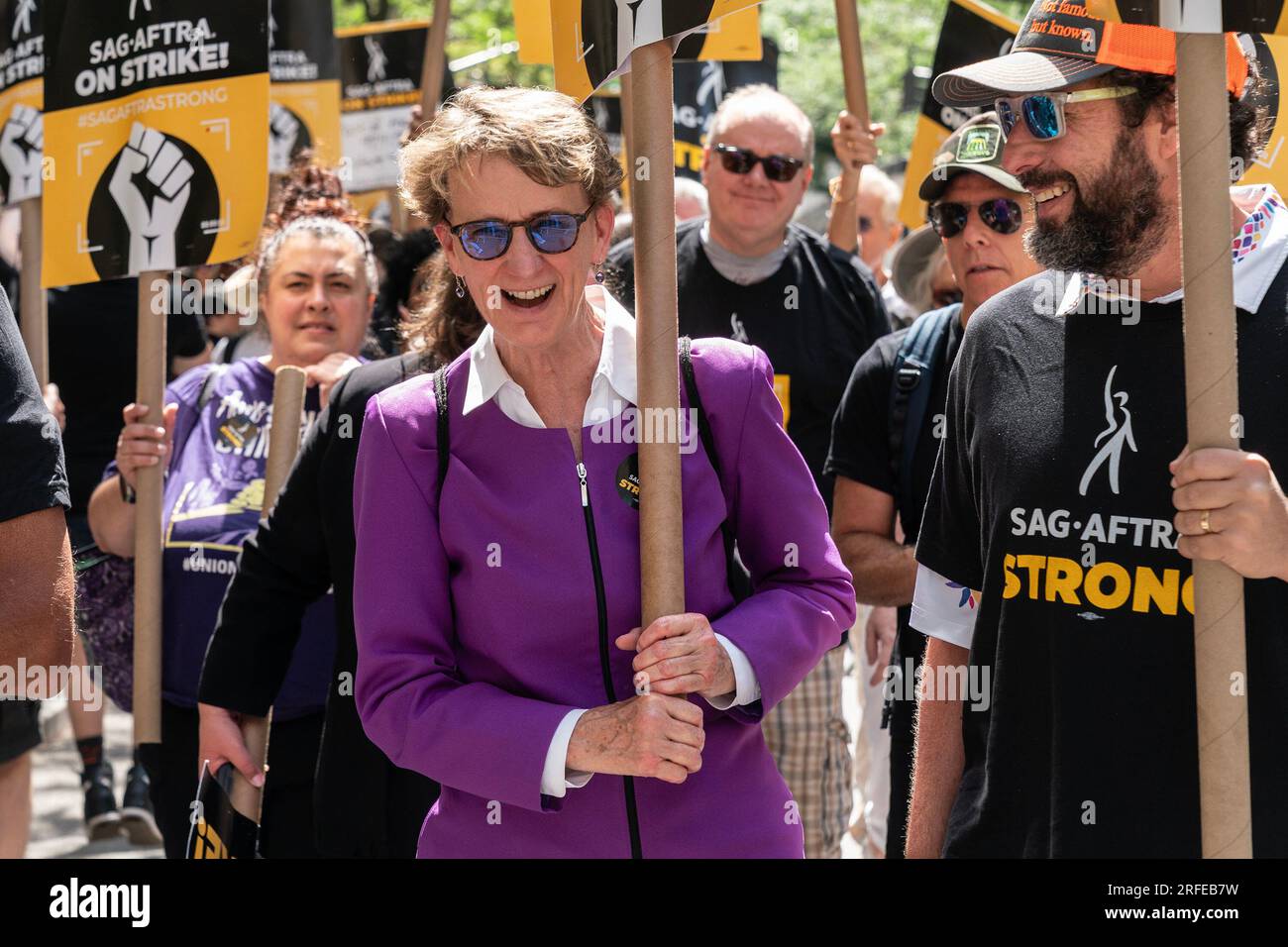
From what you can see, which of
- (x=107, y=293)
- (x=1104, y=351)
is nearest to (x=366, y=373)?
→ (x=1104, y=351)

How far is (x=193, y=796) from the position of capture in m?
4.54

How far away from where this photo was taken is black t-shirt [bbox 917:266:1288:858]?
7.97 feet

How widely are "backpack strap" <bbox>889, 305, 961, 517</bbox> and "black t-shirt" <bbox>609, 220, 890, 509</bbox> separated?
989mm

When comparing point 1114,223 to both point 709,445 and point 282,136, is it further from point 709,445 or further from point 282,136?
point 282,136

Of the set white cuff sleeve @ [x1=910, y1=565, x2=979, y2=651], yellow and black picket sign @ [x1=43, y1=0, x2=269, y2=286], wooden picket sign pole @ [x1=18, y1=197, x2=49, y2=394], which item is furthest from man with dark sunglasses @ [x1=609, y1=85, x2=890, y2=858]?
white cuff sleeve @ [x1=910, y1=565, x2=979, y2=651]

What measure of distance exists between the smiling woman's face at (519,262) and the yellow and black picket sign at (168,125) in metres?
2.35

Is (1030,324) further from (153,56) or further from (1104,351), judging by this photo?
(153,56)

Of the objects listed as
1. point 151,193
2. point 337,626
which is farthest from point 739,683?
point 151,193

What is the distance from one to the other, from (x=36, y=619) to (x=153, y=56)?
253 cm

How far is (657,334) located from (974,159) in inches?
79.9

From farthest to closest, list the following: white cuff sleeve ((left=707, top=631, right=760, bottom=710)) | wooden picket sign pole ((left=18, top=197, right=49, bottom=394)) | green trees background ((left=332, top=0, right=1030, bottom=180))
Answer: green trees background ((left=332, top=0, right=1030, bottom=180)), wooden picket sign pole ((left=18, top=197, right=49, bottom=394)), white cuff sleeve ((left=707, top=631, right=760, bottom=710))

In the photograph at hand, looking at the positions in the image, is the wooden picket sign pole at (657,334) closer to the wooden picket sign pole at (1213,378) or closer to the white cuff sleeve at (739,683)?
the white cuff sleeve at (739,683)

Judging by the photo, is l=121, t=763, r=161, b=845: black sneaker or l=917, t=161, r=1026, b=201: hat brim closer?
l=917, t=161, r=1026, b=201: hat brim

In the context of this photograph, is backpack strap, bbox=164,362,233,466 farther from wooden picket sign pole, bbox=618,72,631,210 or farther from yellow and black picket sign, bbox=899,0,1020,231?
yellow and black picket sign, bbox=899,0,1020,231
